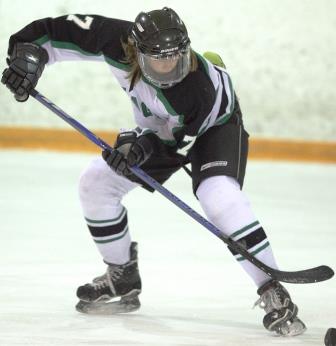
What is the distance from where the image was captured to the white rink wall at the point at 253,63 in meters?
7.04

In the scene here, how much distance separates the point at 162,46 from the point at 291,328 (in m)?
0.90

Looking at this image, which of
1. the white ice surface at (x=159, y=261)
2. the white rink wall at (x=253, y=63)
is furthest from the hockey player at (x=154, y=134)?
the white rink wall at (x=253, y=63)

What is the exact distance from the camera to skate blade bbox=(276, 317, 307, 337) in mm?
3205

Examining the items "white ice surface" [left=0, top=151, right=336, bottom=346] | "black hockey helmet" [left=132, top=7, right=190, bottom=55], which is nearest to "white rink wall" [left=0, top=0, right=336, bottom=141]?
"white ice surface" [left=0, top=151, right=336, bottom=346]

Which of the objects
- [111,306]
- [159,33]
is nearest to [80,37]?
[159,33]

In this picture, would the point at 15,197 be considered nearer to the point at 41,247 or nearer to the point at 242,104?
the point at 41,247

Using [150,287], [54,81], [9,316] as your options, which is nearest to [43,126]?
[54,81]

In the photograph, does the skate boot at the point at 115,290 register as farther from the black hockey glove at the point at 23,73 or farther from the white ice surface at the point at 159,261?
the black hockey glove at the point at 23,73

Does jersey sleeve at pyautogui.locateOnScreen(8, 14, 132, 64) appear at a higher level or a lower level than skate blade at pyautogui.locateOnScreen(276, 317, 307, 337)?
higher

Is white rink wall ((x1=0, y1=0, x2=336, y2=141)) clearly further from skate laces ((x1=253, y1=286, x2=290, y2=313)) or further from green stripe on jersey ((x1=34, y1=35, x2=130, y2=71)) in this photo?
skate laces ((x1=253, y1=286, x2=290, y2=313))

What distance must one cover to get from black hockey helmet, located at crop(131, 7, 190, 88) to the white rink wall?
149 inches

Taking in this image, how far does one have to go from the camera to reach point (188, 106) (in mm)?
3316

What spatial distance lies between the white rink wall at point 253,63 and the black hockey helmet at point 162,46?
3.78m

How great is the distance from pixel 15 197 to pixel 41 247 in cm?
111
